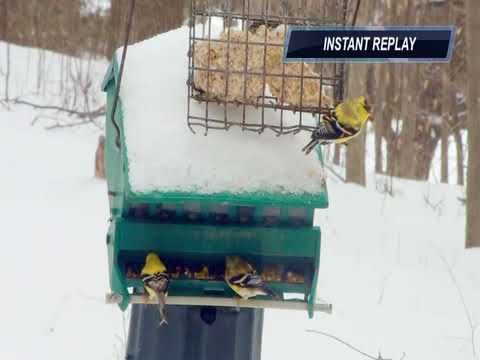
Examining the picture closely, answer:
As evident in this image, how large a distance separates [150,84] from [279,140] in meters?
0.52

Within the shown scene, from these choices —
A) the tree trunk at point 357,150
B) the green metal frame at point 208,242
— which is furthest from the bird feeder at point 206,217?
the tree trunk at point 357,150

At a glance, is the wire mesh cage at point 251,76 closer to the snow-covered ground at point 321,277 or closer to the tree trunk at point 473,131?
the snow-covered ground at point 321,277

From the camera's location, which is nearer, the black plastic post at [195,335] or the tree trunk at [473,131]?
the black plastic post at [195,335]

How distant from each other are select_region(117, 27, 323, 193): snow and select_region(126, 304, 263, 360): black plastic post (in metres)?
0.60

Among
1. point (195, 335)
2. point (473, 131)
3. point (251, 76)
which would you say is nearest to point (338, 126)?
point (251, 76)

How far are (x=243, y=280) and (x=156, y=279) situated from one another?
0.28 m

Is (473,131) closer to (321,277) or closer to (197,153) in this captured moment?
(321,277)

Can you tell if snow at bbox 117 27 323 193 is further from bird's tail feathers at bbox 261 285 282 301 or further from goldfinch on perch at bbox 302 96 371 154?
bird's tail feathers at bbox 261 285 282 301

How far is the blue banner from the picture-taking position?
2531 mm

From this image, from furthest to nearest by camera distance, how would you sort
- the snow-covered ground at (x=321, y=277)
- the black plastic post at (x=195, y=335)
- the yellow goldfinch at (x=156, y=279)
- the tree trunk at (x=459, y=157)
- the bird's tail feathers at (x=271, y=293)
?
1. the tree trunk at (x=459, y=157)
2. the snow-covered ground at (x=321, y=277)
3. the black plastic post at (x=195, y=335)
4. the bird's tail feathers at (x=271, y=293)
5. the yellow goldfinch at (x=156, y=279)

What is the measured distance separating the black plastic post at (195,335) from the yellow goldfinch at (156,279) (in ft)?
1.27

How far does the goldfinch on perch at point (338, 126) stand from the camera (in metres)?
2.99

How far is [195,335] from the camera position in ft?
11.1

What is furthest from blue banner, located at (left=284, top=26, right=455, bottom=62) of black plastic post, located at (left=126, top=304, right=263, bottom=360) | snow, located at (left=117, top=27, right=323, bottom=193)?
black plastic post, located at (left=126, top=304, right=263, bottom=360)
